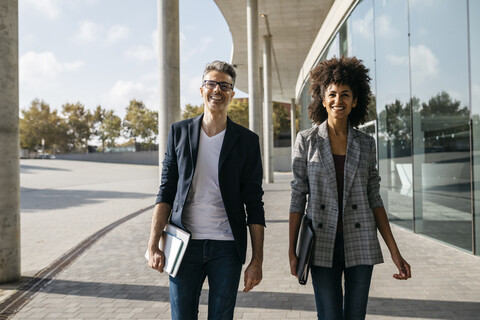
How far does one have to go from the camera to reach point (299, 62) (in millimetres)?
32844

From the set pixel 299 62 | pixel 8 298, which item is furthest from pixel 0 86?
pixel 299 62

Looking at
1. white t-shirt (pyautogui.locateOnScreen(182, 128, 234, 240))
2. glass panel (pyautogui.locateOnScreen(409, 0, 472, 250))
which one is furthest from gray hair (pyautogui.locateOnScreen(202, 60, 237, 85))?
glass panel (pyautogui.locateOnScreen(409, 0, 472, 250))

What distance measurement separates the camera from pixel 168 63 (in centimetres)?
925

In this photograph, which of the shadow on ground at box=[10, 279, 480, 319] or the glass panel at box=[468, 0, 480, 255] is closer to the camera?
the shadow on ground at box=[10, 279, 480, 319]

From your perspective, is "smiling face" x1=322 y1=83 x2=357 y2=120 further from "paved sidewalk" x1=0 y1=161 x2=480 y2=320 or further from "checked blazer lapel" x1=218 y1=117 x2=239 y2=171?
"paved sidewalk" x1=0 y1=161 x2=480 y2=320

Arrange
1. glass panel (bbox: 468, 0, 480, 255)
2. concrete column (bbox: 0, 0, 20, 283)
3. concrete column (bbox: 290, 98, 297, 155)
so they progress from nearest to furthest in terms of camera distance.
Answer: concrete column (bbox: 0, 0, 20, 283)
glass panel (bbox: 468, 0, 480, 255)
concrete column (bbox: 290, 98, 297, 155)

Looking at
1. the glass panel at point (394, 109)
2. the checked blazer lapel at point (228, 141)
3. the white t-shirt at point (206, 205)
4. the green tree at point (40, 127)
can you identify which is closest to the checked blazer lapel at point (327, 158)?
the checked blazer lapel at point (228, 141)

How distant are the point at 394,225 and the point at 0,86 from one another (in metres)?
8.35

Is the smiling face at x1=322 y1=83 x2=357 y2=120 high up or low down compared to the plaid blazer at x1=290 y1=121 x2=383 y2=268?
up

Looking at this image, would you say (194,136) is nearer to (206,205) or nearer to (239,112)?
(206,205)

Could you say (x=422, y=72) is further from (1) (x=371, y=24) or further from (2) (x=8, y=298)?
(2) (x=8, y=298)

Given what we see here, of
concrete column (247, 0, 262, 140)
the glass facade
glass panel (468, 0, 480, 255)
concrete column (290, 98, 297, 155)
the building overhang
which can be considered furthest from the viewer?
concrete column (290, 98, 297, 155)

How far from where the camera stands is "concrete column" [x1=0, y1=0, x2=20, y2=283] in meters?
5.29

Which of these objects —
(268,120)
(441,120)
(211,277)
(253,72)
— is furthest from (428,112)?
(268,120)
